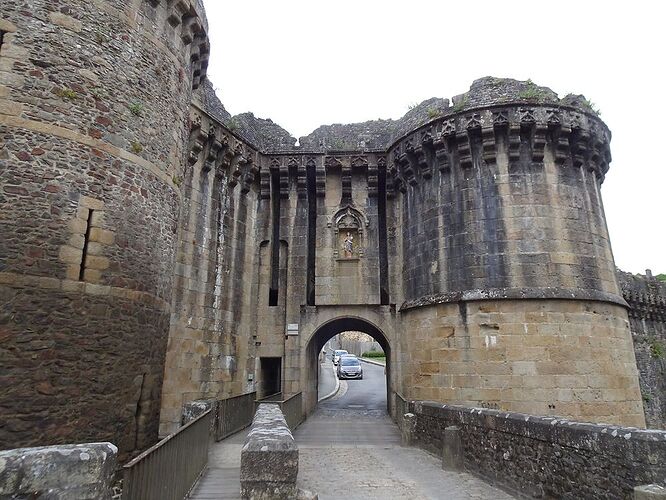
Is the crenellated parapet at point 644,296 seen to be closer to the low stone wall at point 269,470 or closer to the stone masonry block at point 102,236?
the low stone wall at point 269,470

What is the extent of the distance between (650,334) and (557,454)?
Result: 18.8 m

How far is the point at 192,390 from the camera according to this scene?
11531mm

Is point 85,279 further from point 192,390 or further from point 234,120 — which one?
point 234,120

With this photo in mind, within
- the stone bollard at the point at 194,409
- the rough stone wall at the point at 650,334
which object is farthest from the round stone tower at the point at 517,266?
the rough stone wall at the point at 650,334

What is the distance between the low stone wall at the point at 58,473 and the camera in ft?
8.16

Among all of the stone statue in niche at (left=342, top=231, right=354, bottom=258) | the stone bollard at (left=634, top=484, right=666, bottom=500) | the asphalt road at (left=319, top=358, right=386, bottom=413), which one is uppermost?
the stone statue in niche at (left=342, top=231, right=354, bottom=258)

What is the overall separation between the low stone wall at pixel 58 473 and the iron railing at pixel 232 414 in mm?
6820

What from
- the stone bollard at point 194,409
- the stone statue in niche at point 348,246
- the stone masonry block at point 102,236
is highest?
the stone statue in niche at point 348,246

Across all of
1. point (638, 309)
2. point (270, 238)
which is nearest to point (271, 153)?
point (270, 238)

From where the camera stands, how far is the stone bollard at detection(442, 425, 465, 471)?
7382mm

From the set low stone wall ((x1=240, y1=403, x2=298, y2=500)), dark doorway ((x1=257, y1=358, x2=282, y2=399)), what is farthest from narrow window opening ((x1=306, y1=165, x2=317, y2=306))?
low stone wall ((x1=240, y1=403, x2=298, y2=500))

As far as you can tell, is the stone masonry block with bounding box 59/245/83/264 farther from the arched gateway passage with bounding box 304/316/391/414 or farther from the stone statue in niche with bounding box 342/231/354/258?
the stone statue in niche with bounding box 342/231/354/258

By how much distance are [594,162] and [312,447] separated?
10591mm

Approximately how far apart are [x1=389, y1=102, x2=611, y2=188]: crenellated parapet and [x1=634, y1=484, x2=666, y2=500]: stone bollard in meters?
9.41
